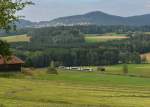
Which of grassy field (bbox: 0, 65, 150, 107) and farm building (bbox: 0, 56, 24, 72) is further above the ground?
grassy field (bbox: 0, 65, 150, 107)

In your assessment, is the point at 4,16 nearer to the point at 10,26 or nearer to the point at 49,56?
the point at 10,26

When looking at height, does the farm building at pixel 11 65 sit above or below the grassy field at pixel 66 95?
below

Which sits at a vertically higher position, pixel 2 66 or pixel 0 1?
pixel 0 1

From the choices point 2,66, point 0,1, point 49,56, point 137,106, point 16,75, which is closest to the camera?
point 0,1

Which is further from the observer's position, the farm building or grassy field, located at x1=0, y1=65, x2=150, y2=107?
the farm building

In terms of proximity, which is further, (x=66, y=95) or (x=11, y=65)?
(x=11, y=65)

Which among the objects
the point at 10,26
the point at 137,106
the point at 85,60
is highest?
the point at 10,26

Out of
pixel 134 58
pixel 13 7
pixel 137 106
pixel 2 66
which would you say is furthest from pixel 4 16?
pixel 134 58

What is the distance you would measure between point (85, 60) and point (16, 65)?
8193 cm

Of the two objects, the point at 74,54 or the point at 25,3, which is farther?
the point at 74,54

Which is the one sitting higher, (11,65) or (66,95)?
(66,95)

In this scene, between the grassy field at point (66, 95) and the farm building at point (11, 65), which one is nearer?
the grassy field at point (66, 95)

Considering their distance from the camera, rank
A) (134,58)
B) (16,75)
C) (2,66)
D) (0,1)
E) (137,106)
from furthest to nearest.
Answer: (134,58), (2,66), (16,75), (137,106), (0,1)

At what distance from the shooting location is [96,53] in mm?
194750
